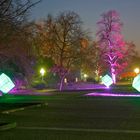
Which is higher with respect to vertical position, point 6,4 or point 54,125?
point 6,4

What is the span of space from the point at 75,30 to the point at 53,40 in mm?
4145

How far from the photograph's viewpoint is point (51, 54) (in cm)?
8875

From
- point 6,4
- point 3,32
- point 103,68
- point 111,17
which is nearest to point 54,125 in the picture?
point 3,32

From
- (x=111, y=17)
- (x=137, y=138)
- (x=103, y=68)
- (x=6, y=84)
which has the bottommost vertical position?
(x=137, y=138)

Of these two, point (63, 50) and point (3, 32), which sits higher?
point (63, 50)

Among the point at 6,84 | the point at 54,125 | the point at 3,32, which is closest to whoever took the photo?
the point at 3,32

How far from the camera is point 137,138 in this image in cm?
1770

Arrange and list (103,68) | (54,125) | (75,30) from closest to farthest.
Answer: (54,125) → (75,30) → (103,68)

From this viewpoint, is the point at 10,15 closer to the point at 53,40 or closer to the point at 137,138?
the point at 137,138

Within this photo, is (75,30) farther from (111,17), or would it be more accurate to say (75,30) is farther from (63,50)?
(111,17)

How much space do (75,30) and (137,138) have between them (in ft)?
224

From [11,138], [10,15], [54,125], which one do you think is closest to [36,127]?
[54,125]

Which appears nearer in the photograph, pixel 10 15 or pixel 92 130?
pixel 10 15

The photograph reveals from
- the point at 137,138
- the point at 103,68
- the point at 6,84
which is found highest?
the point at 103,68
